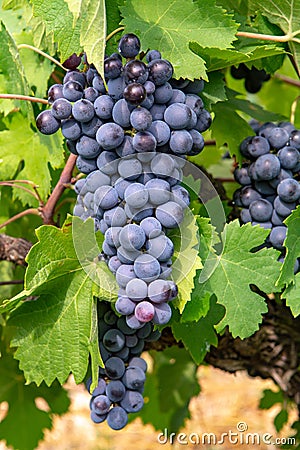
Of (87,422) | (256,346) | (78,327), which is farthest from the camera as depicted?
(87,422)

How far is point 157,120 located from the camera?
109cm

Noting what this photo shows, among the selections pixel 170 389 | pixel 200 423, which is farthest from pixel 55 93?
pixel 200 423

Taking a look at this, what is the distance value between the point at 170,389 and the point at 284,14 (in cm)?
177

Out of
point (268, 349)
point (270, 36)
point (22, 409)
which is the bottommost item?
point (22, 409)

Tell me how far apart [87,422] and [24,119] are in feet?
12.8

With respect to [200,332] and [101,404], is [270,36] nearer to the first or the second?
[200,332]

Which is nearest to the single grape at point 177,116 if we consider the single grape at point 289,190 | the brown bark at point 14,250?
the single grape at point 289,190

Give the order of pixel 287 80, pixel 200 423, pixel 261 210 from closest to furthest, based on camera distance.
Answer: pixel 261 210
pixel 287 80
pixel 200 423

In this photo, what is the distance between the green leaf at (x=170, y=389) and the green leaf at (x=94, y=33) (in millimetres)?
1746

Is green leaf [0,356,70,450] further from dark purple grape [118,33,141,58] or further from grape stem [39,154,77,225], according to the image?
dark purple grape [118,33,141,58]

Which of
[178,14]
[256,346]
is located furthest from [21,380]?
[178,14]

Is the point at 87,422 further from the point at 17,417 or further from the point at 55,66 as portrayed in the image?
the point at 55,66

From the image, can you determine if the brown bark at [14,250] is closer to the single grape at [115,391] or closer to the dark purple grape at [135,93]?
the single grape at [115,391]

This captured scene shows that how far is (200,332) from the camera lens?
4.95ft
